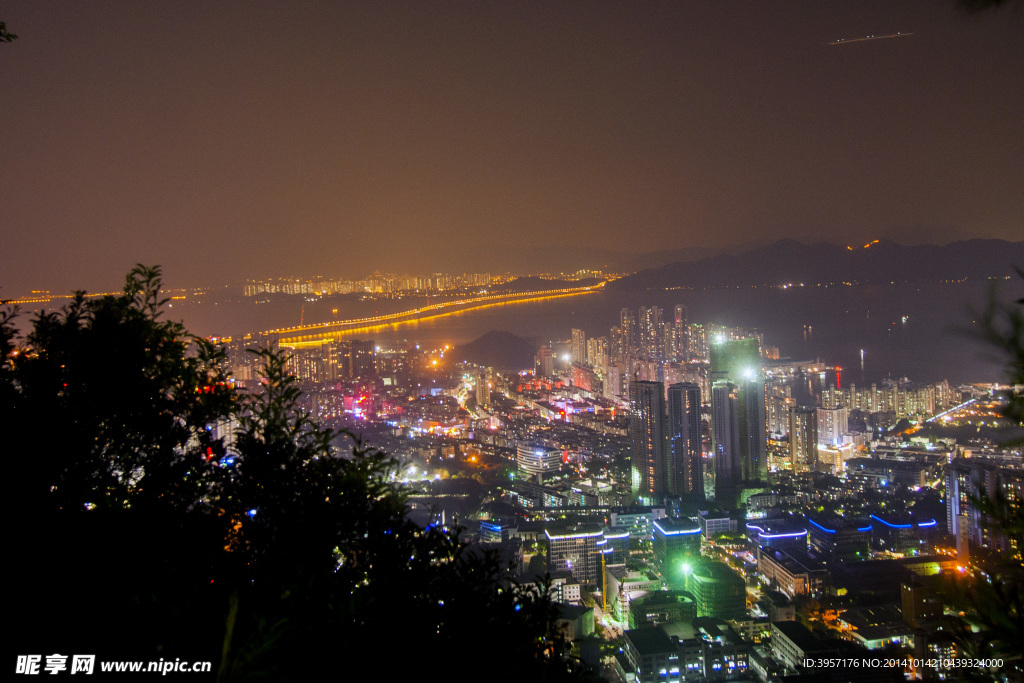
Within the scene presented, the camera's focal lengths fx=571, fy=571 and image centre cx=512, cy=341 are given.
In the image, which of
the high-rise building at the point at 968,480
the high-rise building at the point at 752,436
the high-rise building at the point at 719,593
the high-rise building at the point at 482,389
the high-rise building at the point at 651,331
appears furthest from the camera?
the high-rise building at the point at 651,331

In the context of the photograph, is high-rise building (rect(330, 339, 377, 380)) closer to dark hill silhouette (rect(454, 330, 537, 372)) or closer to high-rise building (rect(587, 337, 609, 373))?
dark hill silhouette (rect(454, 330, 537, 372))

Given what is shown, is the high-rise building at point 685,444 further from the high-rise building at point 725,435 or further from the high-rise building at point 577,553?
the high-rise building at point 577,553

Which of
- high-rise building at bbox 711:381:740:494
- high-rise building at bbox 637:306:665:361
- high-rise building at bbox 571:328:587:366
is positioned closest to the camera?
high-rise building at bbox 711:381:740:494

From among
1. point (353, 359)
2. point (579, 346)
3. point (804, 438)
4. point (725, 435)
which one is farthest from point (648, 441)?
point (579, 346)

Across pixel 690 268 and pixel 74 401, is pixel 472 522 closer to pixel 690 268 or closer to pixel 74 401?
pixel 74 401

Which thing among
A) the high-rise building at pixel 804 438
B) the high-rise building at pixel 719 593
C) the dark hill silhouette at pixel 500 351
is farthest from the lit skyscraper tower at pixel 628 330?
the high-rise building at pixel 719 593

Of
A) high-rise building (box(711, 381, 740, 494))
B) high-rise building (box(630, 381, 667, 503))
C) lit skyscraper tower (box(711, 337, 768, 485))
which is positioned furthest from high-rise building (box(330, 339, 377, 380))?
lit skyscraper tower (box(711, 337, 768, 485))
